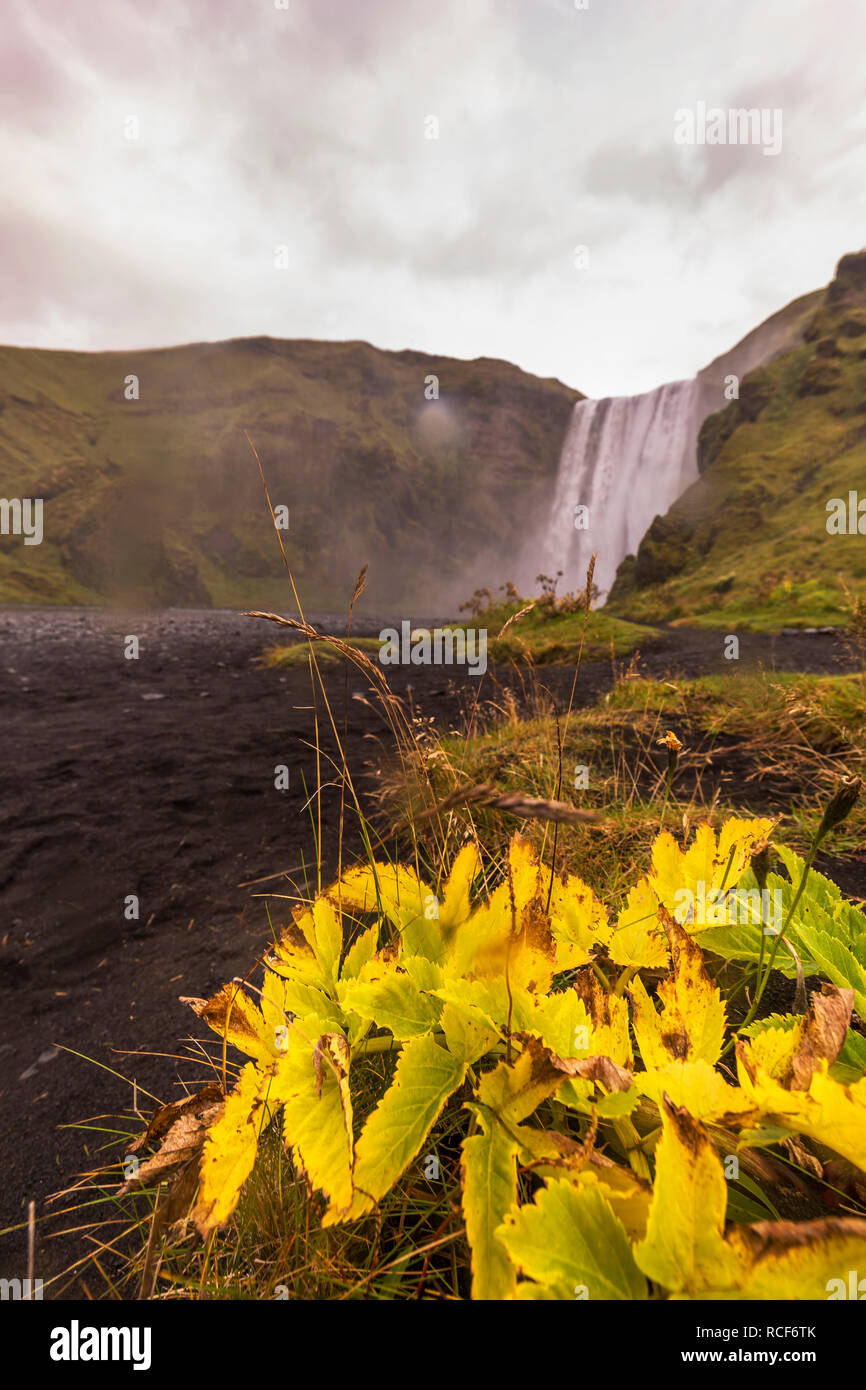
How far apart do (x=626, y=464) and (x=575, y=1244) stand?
55895 mm

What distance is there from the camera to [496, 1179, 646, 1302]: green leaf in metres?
0.44

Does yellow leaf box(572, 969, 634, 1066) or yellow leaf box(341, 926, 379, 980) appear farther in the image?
yellow leaf box(341, 926, 379, 980)

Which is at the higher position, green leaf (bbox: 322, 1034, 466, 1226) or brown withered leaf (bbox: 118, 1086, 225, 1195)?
green leaf (bbox: 322, 1034, 466, 1226)

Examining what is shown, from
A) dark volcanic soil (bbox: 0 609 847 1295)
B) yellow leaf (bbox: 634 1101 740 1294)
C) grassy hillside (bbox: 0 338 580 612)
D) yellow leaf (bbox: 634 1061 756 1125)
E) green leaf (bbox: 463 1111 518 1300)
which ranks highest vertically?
grassy hillside (bbox: 0 338 580 612)

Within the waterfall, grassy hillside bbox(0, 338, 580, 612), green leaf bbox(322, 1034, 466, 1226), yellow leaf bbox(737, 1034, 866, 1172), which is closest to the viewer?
yellow leaf bbox(737, 1034, 866, 1172)

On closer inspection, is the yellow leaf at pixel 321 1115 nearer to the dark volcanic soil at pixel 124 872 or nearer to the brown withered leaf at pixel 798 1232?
the brown withered leaf at pixel 798 1232

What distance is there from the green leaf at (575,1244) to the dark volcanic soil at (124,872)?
0.83 metres

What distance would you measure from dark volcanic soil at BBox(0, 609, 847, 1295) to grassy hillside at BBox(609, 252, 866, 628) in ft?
26.3

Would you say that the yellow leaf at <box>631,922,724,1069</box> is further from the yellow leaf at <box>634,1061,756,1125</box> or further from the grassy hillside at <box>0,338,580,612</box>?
the grassy hillside at <box>0,338,580,612</box>

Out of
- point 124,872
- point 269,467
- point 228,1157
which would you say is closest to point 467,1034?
point 228,1157

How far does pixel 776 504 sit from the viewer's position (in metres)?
27.2

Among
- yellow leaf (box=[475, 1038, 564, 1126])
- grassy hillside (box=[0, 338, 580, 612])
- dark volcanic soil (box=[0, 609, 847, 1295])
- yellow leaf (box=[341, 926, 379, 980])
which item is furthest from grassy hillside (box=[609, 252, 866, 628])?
grassy hillside (box=[0, 338, 580, 612])

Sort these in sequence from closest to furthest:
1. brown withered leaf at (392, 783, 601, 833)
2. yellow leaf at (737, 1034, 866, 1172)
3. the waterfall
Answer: brown withered leaf at (392, 783, 601, 833), yellow leaf at (737, 1034, 866, 1172), the waterfall

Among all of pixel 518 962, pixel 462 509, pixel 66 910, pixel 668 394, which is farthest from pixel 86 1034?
pixel 462 509
